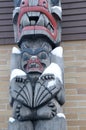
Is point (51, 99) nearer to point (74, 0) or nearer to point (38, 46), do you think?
point (38, 46)

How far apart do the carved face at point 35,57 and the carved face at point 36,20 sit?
15 centimetres

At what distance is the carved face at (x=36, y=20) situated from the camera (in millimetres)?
4438

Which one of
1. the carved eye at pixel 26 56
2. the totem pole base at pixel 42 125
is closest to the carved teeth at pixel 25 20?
the carved eye at pixel 26 56

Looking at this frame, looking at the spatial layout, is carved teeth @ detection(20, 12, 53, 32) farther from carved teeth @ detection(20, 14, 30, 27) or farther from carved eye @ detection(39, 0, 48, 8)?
carved eye @ detection(39, 0, 48, 8)

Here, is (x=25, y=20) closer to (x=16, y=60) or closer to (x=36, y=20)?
(x=36, y=20)

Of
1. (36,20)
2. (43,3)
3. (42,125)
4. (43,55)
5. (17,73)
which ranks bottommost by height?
(42,125)

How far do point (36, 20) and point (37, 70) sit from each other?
25.1 inches

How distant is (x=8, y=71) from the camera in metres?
5.30

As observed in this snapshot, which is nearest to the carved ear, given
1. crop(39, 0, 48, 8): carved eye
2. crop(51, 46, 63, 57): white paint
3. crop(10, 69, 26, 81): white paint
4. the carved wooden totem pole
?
the carved wooden totem pole

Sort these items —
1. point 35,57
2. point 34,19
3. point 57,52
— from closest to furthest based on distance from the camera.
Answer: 1. point 35,57
2. point 57,52
3. point 34,19

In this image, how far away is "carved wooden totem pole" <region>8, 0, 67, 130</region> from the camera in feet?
13.0

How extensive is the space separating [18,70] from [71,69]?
3.72 feet

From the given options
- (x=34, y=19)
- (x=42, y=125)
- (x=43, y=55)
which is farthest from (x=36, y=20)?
(x=42, y=125)

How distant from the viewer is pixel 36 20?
177 inches
